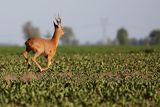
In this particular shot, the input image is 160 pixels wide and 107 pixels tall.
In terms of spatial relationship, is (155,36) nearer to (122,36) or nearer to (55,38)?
(122,36)

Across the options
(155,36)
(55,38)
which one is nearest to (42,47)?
(55,38)

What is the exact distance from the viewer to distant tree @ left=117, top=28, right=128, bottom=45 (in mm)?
170962

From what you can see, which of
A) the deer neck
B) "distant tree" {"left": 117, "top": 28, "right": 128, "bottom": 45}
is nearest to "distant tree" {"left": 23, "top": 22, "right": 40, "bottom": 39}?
"distant tree" {"left": 117, "top": 28, "right": 128, "bottom": 45}

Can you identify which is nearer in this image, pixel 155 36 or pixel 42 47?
pixel 42 47

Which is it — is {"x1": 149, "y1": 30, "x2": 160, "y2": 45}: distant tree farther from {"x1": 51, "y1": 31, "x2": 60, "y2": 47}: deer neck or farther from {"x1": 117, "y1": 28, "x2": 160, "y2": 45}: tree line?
{"x1": 51, "y1": 31, "x2": 60, "y2": 47}: deer neck

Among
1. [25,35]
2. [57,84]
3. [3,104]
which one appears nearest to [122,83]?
[57,84]

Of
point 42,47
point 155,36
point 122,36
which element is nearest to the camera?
point 42,47

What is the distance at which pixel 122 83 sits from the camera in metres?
16.6

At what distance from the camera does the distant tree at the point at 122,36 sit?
6731 inches

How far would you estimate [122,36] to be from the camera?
579 feet

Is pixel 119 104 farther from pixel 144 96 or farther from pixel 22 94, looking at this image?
pixel 22 94

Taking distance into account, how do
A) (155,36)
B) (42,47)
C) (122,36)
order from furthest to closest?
(122,36)
(155,36)
(42,47)

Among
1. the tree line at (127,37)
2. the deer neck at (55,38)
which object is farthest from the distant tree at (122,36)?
the deer neck at (55,38)

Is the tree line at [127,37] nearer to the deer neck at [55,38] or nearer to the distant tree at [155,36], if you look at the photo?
the distant tree at [155,36]
